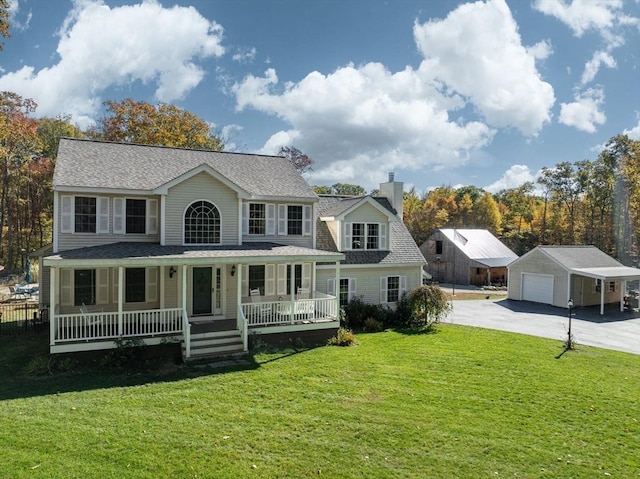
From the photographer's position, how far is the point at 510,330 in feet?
64.7

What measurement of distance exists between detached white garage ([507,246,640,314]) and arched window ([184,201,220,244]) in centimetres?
2231

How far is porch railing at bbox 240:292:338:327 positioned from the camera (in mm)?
15227

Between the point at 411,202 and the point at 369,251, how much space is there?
152 feet

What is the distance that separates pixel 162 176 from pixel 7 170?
2819 centimetres

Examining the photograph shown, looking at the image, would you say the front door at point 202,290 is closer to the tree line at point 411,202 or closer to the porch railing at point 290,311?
the porch railing at point 290,311

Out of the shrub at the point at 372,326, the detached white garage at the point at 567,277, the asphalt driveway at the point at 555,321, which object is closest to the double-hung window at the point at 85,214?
the shrub at the point at 372,326

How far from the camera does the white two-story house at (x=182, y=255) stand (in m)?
13.5

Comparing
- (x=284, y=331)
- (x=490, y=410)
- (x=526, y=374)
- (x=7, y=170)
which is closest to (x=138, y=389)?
(x=284, y=331)

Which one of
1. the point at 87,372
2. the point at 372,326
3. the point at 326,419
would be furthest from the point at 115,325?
the point at 372,326

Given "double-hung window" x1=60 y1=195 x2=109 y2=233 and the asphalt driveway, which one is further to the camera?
the asphalt driveway

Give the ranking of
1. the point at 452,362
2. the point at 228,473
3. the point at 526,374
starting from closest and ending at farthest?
the point at 228,473
the point at 526,374
the point at 452,362

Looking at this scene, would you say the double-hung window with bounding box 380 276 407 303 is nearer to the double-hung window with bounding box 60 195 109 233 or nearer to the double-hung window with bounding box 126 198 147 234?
the double-hung window with bounding box 126 198 147 234

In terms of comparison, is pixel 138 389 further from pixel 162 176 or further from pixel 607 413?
pixel 607 413

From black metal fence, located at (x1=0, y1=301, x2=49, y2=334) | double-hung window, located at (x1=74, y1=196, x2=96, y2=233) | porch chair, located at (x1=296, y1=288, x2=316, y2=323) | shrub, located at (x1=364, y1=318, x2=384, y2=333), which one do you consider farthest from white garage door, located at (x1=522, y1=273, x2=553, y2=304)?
A: black metal fence, located at (x1=0, y1=301, x2=49, y2=334)
